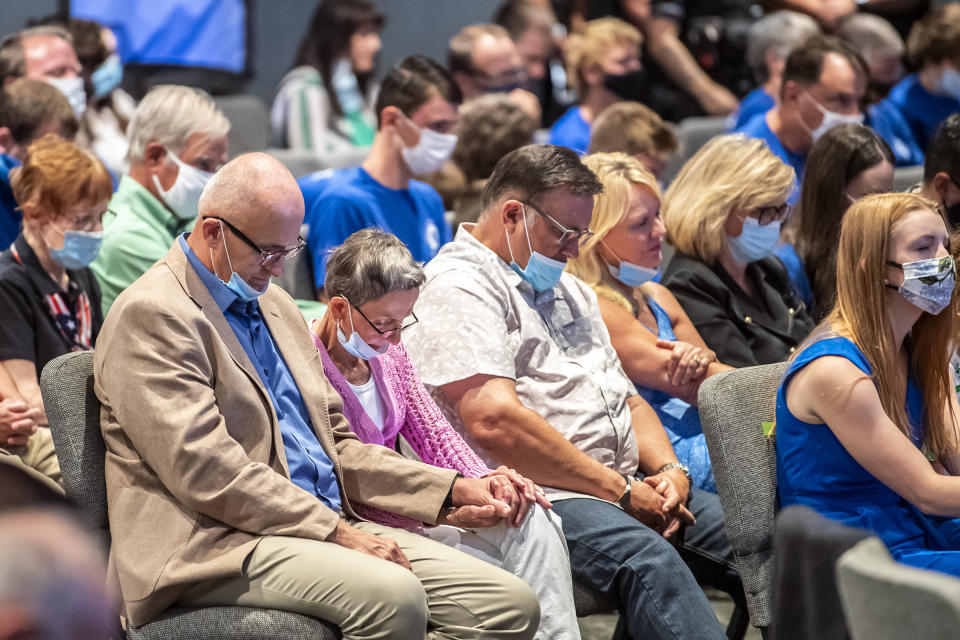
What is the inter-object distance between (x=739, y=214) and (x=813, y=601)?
2254 millimetres

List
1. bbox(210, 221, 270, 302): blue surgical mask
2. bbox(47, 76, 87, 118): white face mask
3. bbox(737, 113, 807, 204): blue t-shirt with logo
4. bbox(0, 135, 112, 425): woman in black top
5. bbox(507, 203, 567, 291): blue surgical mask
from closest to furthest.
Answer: bbox(210, 221, 270, 302): blue surgical mask, bbox(507, 203, 567, 291): blue surgical mask, bbox(0, 135, 112, 425): woman in black top, bbox(47, 76, 87, 118): white face mask, bbox(737, 113, 807, 204): blue t-shirt with logo

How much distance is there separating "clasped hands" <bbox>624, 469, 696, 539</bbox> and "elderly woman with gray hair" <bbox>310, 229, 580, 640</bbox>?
33 cm

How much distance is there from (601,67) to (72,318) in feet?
12.5

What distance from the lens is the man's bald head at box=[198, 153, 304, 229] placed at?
2.74 m

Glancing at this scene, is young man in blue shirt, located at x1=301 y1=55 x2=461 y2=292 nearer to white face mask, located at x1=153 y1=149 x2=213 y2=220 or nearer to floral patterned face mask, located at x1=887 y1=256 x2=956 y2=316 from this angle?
white face mask, located at x1=153 y1=149 x2=213 y2=220

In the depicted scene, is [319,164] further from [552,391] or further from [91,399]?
[91,399]

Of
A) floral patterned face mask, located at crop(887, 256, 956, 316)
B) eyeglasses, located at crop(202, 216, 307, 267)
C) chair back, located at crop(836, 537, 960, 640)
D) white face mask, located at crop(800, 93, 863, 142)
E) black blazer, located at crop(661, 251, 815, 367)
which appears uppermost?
chair back, located at crop(836, 537, 960, 640)

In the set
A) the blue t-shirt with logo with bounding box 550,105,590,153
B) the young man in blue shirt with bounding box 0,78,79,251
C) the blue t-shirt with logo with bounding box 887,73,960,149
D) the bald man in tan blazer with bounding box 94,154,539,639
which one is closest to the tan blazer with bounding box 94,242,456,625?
the bald man in tan blazer with bounding box 94,154,539,639

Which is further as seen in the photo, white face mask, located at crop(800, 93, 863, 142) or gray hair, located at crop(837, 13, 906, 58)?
gray hair, located at crop(837, 13, 906, 58)

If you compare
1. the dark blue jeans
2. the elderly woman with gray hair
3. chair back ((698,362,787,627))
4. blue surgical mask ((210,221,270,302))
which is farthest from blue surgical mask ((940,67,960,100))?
blue surgical mask ((210,221,270,302))

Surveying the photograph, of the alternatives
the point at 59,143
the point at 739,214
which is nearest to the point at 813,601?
the point at 739,214

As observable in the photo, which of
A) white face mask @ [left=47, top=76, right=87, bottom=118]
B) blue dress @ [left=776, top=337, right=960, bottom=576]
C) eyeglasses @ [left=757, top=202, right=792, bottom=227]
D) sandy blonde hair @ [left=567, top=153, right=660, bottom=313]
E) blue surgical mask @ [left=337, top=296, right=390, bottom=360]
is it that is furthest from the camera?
white face mask @ [left=47, top=76, right=87, bottom=118]

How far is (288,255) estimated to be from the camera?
9.21 ft

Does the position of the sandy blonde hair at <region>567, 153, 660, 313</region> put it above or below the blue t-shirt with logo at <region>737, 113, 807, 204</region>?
above
